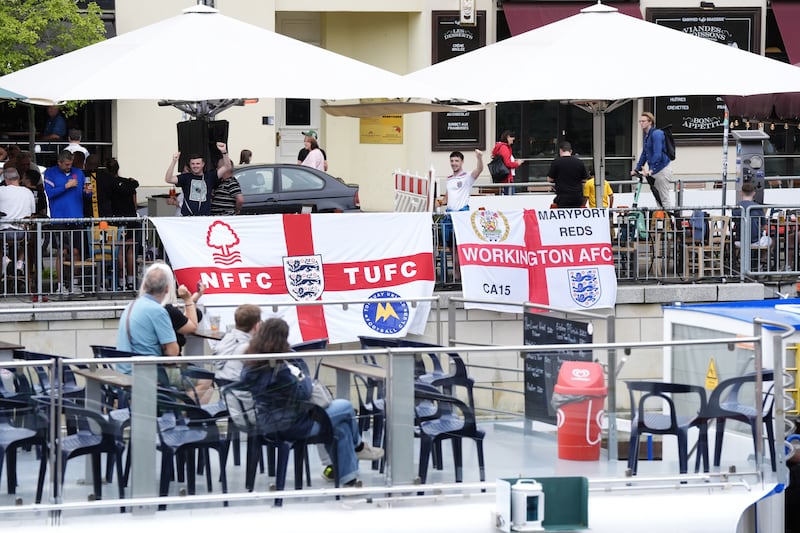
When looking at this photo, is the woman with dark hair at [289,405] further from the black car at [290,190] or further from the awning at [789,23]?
the awning at [789,23]

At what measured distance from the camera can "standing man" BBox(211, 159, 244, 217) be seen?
16.2 m

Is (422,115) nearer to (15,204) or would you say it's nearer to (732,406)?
(15,204)

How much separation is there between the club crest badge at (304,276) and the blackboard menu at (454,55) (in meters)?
12.6

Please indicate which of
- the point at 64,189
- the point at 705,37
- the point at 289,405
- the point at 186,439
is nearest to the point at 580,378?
the point at 289,405

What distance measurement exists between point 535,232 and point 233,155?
40.8 ft

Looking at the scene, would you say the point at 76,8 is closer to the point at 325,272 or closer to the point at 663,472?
the point at 325,272

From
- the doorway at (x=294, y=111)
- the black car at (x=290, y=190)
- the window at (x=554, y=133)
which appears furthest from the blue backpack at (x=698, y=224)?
the doorway at (x=294, y=111)

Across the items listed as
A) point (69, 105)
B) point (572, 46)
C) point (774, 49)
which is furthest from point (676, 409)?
point (774, 49)

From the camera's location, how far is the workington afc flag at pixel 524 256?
53.1 feet

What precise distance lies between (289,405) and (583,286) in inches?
296

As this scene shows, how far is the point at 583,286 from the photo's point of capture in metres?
16.3

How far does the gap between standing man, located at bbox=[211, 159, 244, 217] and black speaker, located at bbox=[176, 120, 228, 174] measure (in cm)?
19

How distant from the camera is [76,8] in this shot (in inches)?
955

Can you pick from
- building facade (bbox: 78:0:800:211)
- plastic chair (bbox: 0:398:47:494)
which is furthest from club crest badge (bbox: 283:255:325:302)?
building facade (bbox: 78:0:800:211)
